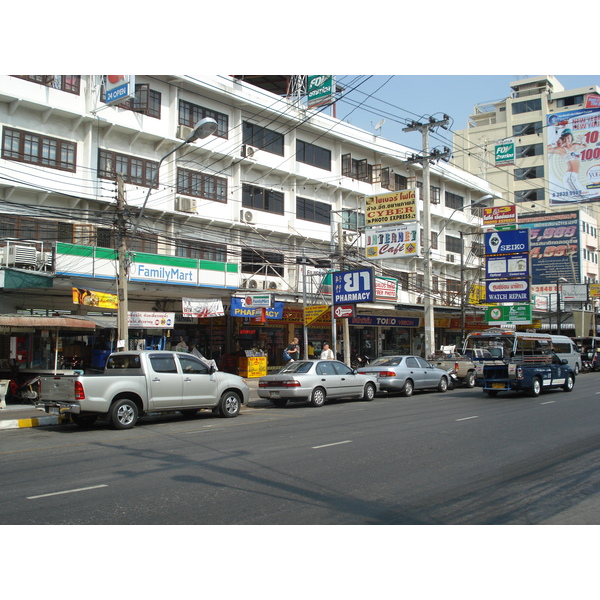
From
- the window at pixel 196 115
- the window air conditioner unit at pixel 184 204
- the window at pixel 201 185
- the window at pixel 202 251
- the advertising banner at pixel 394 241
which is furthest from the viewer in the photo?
the window at pixel 196 115

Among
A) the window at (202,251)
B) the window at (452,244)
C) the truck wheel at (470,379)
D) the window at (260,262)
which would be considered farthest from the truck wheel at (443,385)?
the window at (452,244)

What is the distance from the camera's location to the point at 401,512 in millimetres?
6109

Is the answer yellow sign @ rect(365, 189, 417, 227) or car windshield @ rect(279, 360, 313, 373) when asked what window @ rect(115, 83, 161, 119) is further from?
car windshield @ rect(279, 360, 313, 373)

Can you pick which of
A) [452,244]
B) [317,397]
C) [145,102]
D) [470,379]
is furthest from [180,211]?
[452,244]

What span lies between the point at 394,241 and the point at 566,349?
41.2 feet

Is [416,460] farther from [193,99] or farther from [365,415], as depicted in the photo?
[193,99]

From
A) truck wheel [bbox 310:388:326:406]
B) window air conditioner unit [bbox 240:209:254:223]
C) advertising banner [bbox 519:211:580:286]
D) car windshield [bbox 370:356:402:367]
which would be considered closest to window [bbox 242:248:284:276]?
Answer: window air conditioner unit [bbox 240:209:254:223]

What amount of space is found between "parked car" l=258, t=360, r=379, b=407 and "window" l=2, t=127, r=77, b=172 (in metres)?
12.0

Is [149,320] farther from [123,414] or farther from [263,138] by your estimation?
[263,138]

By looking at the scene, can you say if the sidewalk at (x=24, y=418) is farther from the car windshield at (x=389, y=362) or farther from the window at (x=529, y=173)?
the window at (x=529, y=173)

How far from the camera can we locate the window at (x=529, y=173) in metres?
68.2

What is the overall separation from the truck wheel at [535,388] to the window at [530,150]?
5670cm

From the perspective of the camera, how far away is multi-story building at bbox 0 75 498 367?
68.0ft

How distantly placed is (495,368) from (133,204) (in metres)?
15.9
